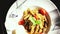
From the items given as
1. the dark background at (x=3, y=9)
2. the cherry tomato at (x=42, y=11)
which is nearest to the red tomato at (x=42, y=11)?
the cherry tomato at (x=42, y=11)

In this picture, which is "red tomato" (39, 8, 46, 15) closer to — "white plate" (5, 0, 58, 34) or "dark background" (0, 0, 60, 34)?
"white plate" (5, 0, 58, 34)

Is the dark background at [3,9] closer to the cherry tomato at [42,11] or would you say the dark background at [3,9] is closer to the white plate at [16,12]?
the white plate at [16,12]

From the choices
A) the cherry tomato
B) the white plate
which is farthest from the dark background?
the cherry tomato

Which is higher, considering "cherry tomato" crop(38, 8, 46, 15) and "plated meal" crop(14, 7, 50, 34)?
"cherry tomato" crop(38, 8, 46, 15)

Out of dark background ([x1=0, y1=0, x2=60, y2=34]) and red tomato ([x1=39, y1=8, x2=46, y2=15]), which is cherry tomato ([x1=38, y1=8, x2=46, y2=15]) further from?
dark background ([x1=0, y1=0, x2=60, y2=34])

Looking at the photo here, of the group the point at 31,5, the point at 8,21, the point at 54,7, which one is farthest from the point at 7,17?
the point at 54,7

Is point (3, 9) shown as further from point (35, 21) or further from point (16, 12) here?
point (35, 21)

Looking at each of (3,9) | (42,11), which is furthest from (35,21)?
(3,9)

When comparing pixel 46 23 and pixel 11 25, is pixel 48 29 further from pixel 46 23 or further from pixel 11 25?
pixel 11 25
